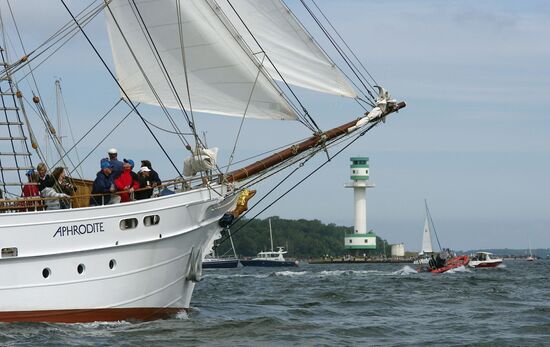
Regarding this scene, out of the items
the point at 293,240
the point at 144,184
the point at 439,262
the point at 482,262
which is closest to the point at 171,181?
the point at 144,184

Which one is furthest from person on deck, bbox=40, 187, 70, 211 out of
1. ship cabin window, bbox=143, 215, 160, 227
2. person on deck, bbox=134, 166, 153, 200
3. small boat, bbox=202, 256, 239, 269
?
small boat, bbox=202, 256, 239, 269

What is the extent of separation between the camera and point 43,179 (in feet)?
74.2

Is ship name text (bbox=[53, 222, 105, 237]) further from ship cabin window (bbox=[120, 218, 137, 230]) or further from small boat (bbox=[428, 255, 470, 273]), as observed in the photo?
small boat (bbox=[428, 255, 470, 273])

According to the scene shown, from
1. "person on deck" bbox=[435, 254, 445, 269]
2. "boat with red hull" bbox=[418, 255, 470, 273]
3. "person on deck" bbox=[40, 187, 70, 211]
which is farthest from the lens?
"person on deck" bbox=[435, 254, 445, 269]

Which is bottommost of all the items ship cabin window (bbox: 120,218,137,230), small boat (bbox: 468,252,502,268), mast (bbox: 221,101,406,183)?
ship cabin window (bbox: 120,218,137,230)

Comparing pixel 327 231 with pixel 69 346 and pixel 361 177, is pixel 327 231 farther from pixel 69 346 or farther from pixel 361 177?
pixel 69 346

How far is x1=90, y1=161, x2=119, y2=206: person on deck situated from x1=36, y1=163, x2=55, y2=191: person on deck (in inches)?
35.5

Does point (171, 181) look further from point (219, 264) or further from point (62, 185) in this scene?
point (219, 264)

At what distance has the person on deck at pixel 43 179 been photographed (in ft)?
74.1

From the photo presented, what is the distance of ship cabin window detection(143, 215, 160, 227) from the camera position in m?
22.4

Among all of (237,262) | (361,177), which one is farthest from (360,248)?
(237,262)

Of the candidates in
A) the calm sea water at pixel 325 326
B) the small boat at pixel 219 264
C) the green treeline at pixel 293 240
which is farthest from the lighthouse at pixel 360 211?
the calm sea water at pixel 325 326

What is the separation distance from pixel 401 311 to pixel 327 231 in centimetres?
16020

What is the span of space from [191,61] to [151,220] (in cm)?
385
